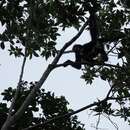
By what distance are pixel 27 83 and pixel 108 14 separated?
254 centimetres

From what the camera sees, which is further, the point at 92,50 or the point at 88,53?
the point at 88,53

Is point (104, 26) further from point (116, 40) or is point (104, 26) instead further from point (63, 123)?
point (63, 123)

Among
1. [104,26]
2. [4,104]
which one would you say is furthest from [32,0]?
[4,104]

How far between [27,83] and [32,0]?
2.18m

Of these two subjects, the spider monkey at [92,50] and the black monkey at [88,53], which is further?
the black monkey at [88,53]

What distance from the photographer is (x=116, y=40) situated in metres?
8.32

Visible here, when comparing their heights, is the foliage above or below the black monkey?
below

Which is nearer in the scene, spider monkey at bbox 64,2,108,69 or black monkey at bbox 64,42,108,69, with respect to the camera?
spider monkey at bbox 64,2,108,69

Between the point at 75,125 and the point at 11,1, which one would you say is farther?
the point at 75,125

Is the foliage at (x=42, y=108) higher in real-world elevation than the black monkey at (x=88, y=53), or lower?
lower

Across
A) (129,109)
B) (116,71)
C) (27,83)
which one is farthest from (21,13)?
(129,109)

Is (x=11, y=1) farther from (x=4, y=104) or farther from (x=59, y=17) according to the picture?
(x=4, y=104)

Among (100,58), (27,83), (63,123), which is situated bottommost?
(63,123)

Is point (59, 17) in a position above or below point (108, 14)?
below
